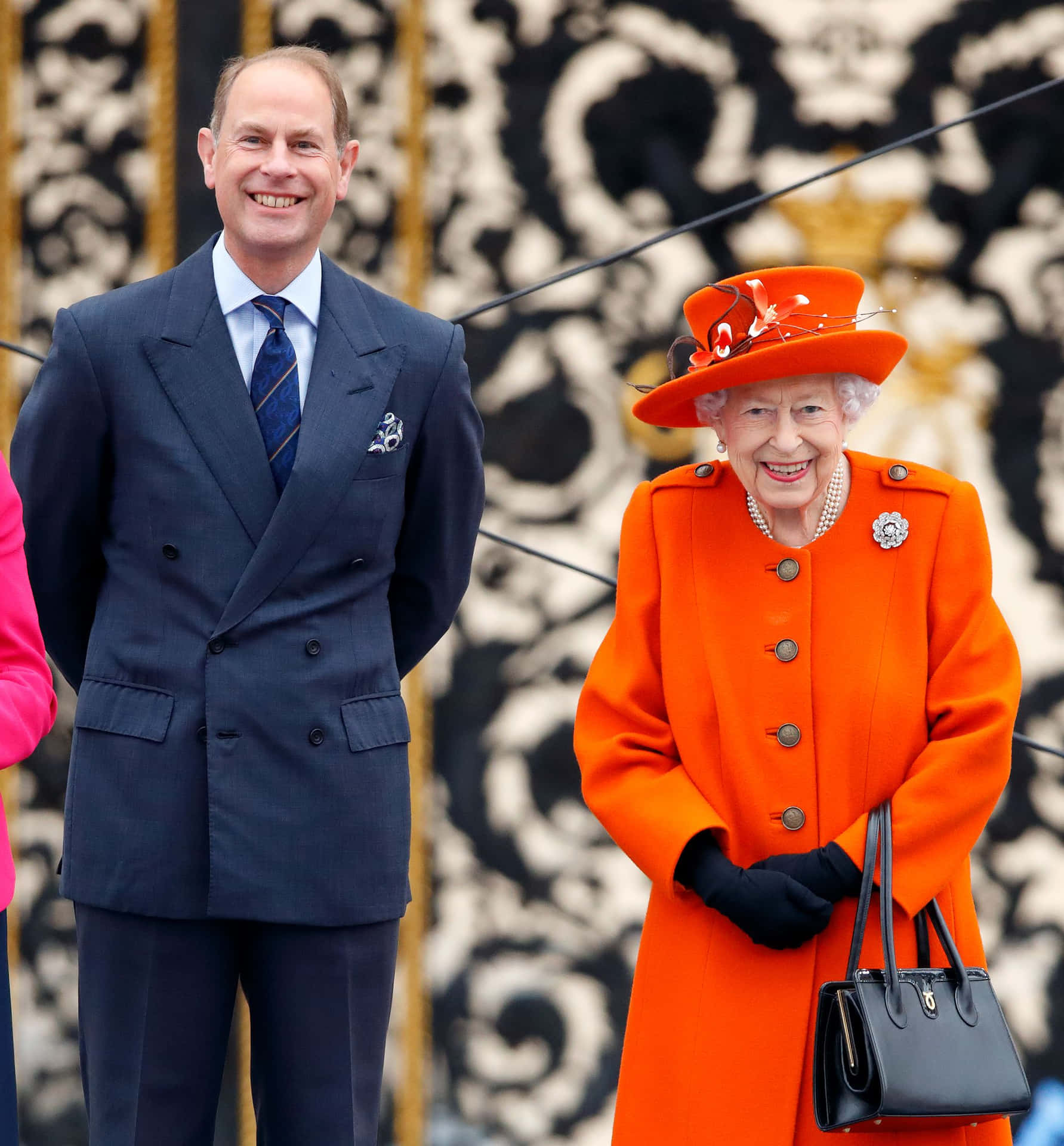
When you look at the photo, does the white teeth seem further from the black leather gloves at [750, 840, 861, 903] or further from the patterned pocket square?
the black leather gloves at [750, 840, 861, 903]

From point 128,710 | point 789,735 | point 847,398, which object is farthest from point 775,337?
point 128,710

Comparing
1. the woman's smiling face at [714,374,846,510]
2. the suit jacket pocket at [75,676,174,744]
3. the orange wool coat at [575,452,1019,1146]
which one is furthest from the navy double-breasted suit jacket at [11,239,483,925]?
the woman's smiling face at [714,374,846,510]

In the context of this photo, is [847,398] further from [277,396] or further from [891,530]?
[277,396]

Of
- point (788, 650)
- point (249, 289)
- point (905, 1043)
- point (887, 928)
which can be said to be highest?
point (249, 289)

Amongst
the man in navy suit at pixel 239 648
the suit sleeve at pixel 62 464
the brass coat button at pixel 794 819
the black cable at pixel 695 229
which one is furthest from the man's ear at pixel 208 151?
the brass coat button at pixel 794 819

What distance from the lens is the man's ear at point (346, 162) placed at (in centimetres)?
250

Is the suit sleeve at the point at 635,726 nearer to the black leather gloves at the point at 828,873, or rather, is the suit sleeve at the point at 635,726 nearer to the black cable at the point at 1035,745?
the black leather gloves at the point at 828,873

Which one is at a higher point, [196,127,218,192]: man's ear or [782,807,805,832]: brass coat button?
[196,127,218,192]: man's ear

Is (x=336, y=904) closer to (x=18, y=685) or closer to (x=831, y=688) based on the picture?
(x=18, y=685)

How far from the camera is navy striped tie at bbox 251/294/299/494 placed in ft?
7.88

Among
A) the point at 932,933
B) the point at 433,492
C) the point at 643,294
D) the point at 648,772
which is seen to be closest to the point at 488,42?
the point at 643,294

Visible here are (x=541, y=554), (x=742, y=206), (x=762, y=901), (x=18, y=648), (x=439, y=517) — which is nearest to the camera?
(x=18, y=648)

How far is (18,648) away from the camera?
214 centimetres

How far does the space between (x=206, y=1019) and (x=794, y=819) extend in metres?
0.80
